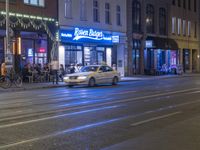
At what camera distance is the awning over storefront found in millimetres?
49094

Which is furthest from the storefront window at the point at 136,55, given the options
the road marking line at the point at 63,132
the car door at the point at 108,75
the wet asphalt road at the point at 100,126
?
the road marking line at the point at 63,132

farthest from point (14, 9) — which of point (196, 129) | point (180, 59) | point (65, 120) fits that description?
point (180, 59)

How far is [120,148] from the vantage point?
8.66m

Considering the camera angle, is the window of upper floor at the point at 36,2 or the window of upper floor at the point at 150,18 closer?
the window of upper floor at the point at 36,2

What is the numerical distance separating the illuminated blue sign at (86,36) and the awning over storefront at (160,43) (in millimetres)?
6369

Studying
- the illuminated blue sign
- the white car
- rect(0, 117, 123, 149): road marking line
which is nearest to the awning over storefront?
the illuminated blue sign

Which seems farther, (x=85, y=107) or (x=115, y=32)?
(x=115, y=32)

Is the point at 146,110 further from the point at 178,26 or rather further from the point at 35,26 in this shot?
the point at 178,26

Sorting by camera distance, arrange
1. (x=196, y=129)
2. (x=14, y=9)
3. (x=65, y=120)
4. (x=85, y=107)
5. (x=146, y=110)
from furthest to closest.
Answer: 1. (x=14, y=9)
2. (x=85, y=107)
3. (x=146, y=110)
4. (x=65, y=120)
5. (x=196, y=129)

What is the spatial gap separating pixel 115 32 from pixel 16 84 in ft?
57.8

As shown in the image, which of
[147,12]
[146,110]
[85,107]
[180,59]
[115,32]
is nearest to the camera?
[146,110]

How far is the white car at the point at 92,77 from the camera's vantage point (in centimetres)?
2847

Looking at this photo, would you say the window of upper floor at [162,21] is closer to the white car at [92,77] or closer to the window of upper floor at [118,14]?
the window of upper floor at [118,14]

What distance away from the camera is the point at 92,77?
2895cm
